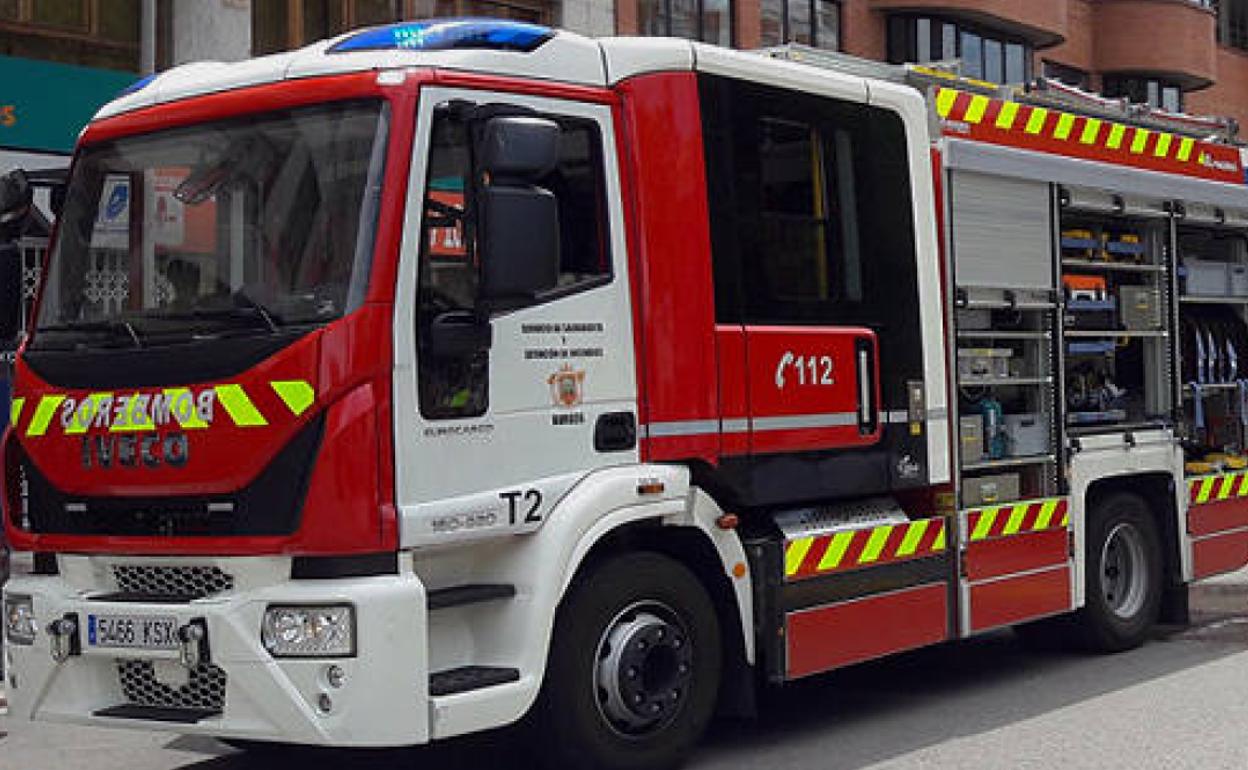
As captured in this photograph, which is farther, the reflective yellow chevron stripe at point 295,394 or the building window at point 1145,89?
the building window at point 1145,89

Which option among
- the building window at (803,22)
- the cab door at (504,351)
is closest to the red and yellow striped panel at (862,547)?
the cab door at (504,351)

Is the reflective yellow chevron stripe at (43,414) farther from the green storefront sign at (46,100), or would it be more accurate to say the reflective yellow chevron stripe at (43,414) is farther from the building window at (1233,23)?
the building window at (1233,23)

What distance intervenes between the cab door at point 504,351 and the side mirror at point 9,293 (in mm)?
1979

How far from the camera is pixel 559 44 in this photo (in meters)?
6.55

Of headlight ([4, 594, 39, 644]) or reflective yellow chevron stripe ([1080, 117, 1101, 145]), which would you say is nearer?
headlight ([4, 594, 39, 644])

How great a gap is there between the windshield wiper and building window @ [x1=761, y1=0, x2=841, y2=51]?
661 inches

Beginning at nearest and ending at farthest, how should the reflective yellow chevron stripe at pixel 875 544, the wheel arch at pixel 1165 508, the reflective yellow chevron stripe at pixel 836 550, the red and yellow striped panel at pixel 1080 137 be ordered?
the reflective yellow chevron stripe at pixel 836 550 < the reflective yellow chevron stripe at pixel 875 544 < the red and yellow striped panel at pixel 1080 137 < the wheel arch at pixel 1165 508

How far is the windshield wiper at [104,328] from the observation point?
6.28m

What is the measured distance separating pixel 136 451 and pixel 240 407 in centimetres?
53

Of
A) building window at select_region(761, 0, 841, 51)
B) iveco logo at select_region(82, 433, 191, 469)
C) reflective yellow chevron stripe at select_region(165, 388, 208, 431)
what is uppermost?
building window at select_region(761, 0, 841, 51)

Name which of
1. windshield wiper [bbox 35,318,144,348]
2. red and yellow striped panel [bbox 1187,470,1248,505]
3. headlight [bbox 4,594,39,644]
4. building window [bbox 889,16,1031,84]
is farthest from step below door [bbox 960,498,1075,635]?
building window [bbox 889,16,1031,84]

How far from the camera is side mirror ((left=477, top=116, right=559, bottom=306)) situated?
589cm

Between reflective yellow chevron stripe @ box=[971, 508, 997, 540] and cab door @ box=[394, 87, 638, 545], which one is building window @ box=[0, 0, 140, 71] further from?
reflective yellow chevron stripe @ box=[971, 508, 997, 540]

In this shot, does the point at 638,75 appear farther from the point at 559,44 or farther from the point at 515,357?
the point at 515,357
